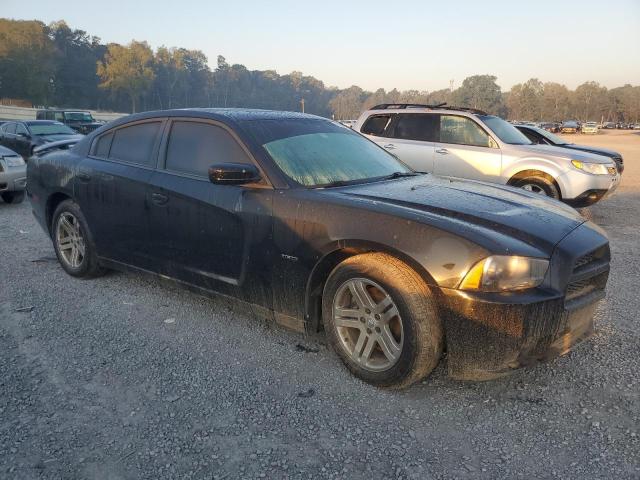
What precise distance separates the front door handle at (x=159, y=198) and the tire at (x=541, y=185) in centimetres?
599

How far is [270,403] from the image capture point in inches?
111

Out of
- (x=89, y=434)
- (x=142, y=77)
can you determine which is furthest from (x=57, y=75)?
(x=89, y=434)

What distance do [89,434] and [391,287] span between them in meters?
1.71

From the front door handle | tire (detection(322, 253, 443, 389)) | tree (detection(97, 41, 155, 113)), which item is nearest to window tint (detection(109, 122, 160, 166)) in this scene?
the front door handle

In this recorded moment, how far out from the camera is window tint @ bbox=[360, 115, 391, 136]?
927cm

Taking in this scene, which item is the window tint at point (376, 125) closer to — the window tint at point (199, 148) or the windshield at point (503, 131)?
the windshield at point (503, 131)

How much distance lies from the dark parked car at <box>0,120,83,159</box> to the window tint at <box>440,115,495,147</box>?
37.0ft

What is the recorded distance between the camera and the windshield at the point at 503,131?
27.6ft

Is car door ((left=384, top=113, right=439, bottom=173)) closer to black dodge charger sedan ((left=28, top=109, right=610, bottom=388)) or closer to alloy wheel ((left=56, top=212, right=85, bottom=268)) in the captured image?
black dodge charger sedan ((left=28, top=109, right=610, bottom=388))

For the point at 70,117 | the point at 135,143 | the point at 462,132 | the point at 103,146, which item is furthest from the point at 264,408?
the point at 70,117

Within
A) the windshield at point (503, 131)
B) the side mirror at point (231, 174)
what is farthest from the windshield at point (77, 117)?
the side mirror at point (231, 174)

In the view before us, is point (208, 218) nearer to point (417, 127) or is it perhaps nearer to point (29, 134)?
point (417, 127)

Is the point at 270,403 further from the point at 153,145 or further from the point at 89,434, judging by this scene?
the point at 153,145

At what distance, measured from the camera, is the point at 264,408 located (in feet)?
9.10
